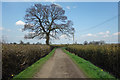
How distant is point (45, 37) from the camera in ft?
113

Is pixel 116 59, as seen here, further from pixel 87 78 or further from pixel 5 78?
pixel 5 78

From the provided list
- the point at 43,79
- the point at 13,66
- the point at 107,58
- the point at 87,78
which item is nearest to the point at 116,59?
the point at 107,58

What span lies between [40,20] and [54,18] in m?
5.06

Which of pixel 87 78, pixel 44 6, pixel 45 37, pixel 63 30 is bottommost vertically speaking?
pixel 87 78

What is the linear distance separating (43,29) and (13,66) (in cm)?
2836

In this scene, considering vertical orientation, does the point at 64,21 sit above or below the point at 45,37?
above

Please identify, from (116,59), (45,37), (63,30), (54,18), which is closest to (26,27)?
(45,37)

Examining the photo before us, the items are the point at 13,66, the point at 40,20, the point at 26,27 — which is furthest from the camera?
the point at 40,20

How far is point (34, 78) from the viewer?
204 inches

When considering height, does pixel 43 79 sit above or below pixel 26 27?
below

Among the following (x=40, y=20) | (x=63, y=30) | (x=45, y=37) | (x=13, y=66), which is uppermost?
(x=40, y=20)

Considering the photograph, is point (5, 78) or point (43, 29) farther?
point (43, 29)

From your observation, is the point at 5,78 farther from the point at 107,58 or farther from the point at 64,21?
the point at 64,21

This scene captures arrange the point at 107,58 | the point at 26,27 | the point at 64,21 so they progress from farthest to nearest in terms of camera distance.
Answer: the point at 64,21 → the point at 26,27 → the point at 107,58
